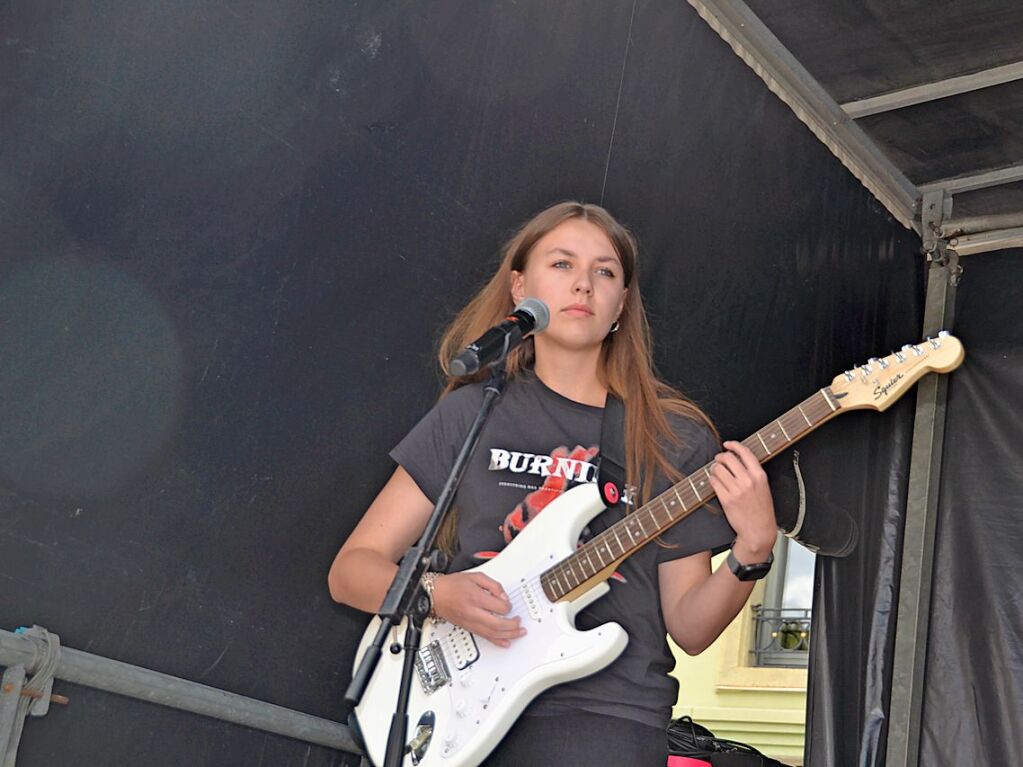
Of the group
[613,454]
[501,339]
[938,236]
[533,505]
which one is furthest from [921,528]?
[501,339]

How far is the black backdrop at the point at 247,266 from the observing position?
6.21 feet

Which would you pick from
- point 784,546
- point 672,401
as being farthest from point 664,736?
point 784,546

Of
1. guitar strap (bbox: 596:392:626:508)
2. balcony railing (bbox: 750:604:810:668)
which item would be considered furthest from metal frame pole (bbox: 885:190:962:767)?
balcony railing (bbox: 750:604:810:668)

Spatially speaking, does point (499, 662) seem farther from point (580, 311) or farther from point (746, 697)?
point (746, 697)

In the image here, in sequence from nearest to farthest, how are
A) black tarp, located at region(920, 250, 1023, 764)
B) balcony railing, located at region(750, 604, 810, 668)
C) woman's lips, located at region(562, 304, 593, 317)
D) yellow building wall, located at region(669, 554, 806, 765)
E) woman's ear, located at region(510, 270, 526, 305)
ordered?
woman's lips, located at region(562, 304, 593, 317)
woman's ear, located at region(510, 270, 526, 305)
black tarp, located at region(920, 250, 1023, 764)
yellow building wall, located at region(669, 554, 806, 765)
balcony railing, located at region(750, 604, 810, 668)

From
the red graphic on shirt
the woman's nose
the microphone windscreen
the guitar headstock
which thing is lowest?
the red graphic on shirt

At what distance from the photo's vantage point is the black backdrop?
74.5 inches

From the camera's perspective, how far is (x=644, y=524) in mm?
2107

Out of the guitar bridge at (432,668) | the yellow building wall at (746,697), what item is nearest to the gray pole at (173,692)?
the guitar bridge at (432,668)

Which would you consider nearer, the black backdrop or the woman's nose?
the black backdrop

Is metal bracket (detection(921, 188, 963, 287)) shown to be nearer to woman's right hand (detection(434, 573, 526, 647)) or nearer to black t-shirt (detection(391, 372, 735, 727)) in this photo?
black t-shirt (detection(391, 372, 735, 727))

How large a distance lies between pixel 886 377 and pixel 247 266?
120cm

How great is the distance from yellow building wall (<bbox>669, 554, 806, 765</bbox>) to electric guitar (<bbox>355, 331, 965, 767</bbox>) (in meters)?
7.49

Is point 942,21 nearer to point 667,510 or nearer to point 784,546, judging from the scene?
point 667,510
